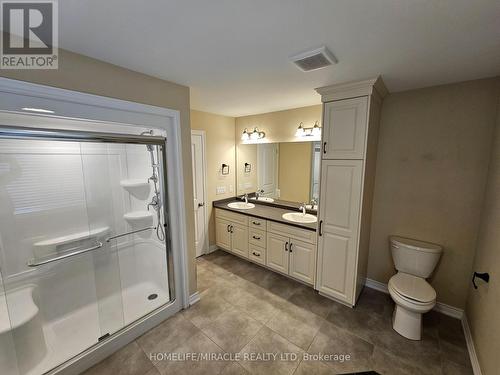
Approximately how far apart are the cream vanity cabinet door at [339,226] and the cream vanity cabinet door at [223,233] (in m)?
1.54

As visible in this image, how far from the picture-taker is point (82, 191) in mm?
2025

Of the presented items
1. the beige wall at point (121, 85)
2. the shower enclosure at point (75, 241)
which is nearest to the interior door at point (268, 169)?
the beige wall at point (121, 85)

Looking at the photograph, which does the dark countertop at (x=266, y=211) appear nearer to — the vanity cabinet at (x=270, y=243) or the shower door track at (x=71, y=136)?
the vanity cabinet at (x=270, y=243)

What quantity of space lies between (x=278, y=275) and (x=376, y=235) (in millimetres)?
1393

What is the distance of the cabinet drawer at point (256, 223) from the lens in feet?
9.52

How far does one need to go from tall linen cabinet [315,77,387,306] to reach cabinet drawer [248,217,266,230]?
0.82m

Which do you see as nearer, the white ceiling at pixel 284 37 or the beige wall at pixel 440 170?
the white ceiling at pixel 284 37

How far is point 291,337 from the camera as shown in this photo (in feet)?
6.22

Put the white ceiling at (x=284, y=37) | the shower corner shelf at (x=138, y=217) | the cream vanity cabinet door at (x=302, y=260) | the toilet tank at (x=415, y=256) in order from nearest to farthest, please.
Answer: the white ceiling at (x=284, y=37) < the toilet tank at (x=415, y=256) < the shower corner shelf at (x=138, y=217) < the cream vanity cabinet door at (x=302, y=260)

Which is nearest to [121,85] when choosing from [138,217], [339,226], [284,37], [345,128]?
[284,37]

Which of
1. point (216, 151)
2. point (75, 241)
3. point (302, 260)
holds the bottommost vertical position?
point (302, 260)

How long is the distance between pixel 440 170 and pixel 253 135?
2455 mm

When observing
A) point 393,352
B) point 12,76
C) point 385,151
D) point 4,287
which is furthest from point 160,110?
point 393,352

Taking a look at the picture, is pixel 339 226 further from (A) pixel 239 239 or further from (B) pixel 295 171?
(A) pixel 239 239
